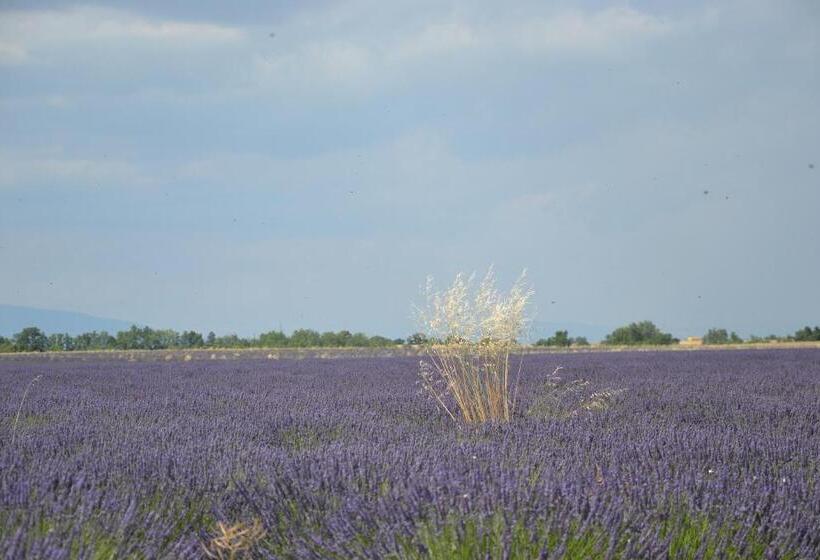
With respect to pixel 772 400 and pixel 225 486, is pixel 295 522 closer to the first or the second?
pixel 225 486

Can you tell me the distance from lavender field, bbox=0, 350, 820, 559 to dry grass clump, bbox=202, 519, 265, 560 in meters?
0.03

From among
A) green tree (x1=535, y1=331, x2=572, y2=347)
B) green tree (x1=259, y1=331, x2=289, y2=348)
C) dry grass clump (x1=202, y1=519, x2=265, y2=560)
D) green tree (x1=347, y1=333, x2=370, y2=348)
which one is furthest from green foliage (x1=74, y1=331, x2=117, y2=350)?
dry grass clump (x1=202, y1=519, x2=265, y2=560)

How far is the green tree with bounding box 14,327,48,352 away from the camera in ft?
78.9

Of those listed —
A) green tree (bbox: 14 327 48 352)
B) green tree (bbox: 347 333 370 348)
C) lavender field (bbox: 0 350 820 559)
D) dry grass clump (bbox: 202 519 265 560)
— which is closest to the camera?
lavender field (bbox: 0 350 820 559)

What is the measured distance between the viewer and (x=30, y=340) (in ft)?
79.5

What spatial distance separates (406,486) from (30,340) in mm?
23426

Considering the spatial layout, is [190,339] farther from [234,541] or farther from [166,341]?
[234,541]

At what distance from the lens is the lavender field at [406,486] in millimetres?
2523

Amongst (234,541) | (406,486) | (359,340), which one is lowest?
(234,541)

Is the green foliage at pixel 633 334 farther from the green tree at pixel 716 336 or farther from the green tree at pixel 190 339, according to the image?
the green tree at pixel 190 339

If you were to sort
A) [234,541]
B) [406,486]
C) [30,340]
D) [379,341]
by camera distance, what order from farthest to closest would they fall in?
1. [379,341]
2. [30,340]
3. [406,486]
4. [234,541]

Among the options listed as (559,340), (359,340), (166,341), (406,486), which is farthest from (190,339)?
(406,486)

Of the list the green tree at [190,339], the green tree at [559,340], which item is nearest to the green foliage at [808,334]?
the green tree at [559,340]

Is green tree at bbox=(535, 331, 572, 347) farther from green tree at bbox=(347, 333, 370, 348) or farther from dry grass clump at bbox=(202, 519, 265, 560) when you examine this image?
dry grass clump at bbox=(202, 519, 265, 560)
